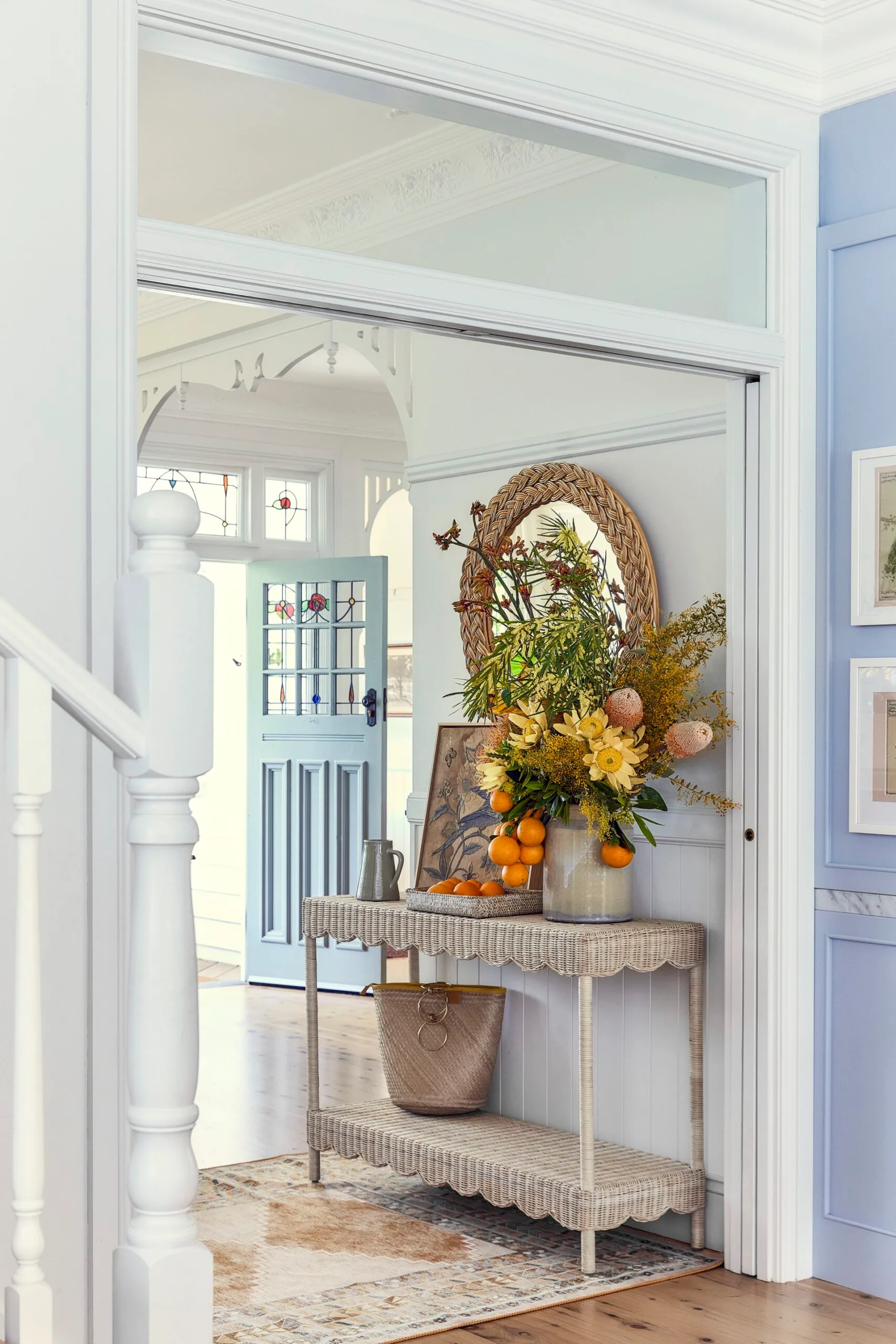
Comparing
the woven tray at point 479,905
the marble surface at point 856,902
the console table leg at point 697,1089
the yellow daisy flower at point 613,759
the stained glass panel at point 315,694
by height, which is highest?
the stained glass panel at point 315,694

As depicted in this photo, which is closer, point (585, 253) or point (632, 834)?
point (585, 253)

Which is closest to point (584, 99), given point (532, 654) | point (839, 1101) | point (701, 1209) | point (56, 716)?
point (532, 654)

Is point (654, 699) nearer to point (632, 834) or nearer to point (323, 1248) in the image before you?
point (632, 834)

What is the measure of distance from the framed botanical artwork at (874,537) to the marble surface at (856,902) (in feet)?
2.12

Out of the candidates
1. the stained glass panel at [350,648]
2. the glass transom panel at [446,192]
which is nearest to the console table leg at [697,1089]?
the glass transom panel at [446,192]

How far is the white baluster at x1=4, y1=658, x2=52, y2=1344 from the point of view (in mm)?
1424

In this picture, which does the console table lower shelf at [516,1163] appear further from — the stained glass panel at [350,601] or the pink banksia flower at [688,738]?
the stained glass panel at [350,601]

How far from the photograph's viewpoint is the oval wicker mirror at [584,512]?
13.9ft

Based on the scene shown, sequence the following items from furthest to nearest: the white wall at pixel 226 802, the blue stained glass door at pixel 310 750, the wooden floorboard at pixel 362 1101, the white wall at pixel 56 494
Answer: the white wall at pixel 226 802, the blue stained glass door at pixel 310 750, the wooden floorboard at pixel 362 1101, the white wall at pixel 56 494

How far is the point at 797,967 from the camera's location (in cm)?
371

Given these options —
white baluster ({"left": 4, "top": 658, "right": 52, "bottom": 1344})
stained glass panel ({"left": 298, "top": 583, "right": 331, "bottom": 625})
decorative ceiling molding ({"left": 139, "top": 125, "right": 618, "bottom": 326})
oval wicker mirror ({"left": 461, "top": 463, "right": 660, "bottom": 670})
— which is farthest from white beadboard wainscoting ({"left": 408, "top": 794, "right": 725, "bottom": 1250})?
stained glass panel ({"left": 298, "top": 583, "right": 331, "bottom": 625})

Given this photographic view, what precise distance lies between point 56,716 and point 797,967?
1.99 m

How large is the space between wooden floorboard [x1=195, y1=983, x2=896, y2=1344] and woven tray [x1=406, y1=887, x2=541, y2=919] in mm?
A: 995

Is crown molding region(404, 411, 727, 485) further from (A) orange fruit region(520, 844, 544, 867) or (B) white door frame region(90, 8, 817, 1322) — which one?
(A) orange fruit region(520, 844, 544, 867)
